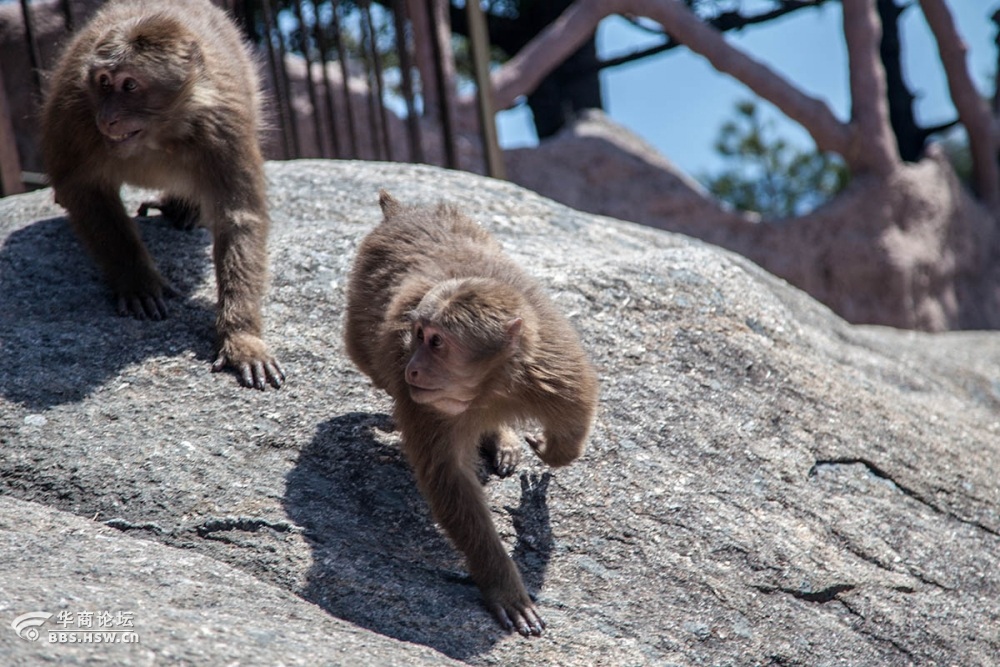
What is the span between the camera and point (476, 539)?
3.36 meters

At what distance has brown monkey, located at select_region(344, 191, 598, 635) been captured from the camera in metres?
3.33

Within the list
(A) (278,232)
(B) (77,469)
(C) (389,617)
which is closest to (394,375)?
(C) (389,617)

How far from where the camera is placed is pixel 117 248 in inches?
176

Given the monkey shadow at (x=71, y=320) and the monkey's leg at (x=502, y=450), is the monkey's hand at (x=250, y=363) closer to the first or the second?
the monkey shadow at (x=71, y=320)

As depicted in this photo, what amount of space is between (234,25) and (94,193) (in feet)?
4.17

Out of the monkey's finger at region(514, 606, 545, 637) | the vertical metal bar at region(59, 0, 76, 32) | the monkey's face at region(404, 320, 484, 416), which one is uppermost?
the vertical metal bar at region(59, 0, 76, 32)

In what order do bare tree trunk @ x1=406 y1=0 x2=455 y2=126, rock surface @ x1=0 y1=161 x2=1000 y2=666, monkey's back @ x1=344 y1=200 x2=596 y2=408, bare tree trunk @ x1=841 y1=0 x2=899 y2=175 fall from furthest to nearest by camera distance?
bare tree trunk @ x1=841 y1=0 x2=899 y2=175 < bare tree trunk @ x1=406 y1=0 x2=455 y2=126 < monkey's back @ x1=344 y1=200 x2=596 y2=408 < rock surface @ x1=0 y1=161 x2=1000 y2=666

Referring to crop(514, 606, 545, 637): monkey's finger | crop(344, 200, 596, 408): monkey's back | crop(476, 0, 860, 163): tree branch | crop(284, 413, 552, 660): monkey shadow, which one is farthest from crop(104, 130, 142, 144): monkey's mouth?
crop(476, 0, 860, 163): tree branch

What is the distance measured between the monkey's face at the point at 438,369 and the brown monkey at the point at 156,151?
103 centimetres

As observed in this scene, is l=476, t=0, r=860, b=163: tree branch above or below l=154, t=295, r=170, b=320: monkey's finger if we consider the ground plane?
above

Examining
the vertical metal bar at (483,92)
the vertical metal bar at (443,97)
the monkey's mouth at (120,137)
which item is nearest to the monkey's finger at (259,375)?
the monkey's mouth at (120,137)

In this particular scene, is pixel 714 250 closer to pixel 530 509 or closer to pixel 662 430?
pixel 662 430

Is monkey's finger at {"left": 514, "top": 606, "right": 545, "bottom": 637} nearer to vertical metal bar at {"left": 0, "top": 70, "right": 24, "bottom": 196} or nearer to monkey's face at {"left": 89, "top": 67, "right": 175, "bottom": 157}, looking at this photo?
monkey's face at {"left": 89, "top": 67, "right": 175, "bottom": 157}

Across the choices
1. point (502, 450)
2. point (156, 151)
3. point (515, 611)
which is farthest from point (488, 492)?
point (156, 151)
